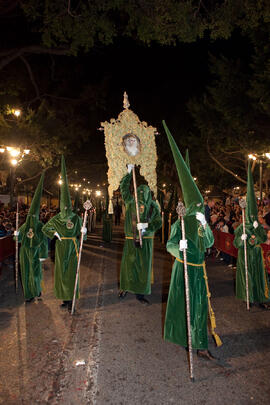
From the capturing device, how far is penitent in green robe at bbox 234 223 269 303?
5.89 meters

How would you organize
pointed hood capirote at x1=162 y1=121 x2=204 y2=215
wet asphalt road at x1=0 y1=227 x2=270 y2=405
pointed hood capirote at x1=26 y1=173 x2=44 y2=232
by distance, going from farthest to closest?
pointed hood capirote at x1=26 y1=173 x2=44 y2=232 → pointed hood capirote at x1=162 y1=121 x2=204 y2=215 → wet asphalt road at x1=0 y1=227 x2=270 y2=405

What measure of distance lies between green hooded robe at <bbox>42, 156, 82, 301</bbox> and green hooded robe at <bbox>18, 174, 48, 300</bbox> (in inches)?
16.0

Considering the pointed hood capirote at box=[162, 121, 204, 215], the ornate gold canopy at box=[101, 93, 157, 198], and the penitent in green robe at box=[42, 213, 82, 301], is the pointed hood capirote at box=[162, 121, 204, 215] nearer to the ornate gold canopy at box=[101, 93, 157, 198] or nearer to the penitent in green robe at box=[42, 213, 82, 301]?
the ornate gold canopy at box=[101, 93, 157, 198]

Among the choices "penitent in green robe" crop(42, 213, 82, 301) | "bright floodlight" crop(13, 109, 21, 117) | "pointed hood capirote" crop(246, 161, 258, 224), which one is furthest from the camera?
"bright floodlight" crop(13, 109, 21, 117)

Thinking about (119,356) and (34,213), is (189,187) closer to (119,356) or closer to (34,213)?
(119,356)

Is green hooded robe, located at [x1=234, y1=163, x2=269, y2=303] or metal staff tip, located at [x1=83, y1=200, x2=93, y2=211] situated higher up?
metal staff tip, located at [x1=83, y1=200, x2=93, y2=211]

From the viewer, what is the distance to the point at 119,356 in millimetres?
4012

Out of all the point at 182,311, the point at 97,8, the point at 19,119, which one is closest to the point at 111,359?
the point at 182,311

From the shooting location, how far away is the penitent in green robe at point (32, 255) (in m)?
6.25

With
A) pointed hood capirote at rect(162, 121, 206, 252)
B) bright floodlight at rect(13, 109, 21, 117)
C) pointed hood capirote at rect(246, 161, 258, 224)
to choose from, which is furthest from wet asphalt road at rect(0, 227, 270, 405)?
bright floodlight at rect(13, 109, 21, 117)

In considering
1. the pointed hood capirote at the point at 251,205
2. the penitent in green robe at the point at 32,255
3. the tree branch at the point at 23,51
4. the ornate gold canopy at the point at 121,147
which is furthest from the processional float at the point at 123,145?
the tree branch at the point at 23,51

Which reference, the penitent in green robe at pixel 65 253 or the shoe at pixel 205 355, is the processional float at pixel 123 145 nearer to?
the penitent in green robe at pixel 65 253

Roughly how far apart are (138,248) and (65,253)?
4.86 feet

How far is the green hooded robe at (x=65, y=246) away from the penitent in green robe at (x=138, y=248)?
108 centimetres
